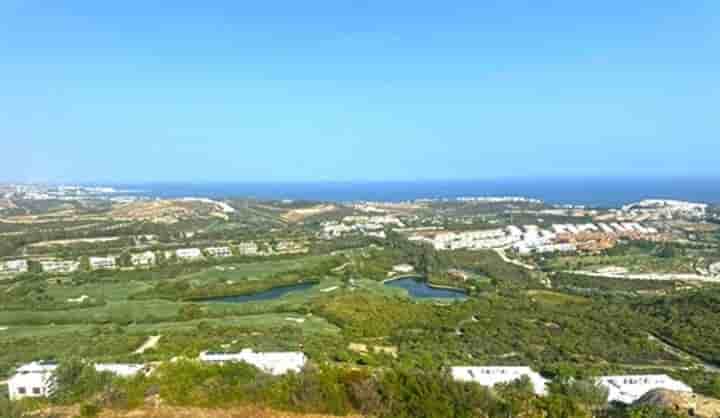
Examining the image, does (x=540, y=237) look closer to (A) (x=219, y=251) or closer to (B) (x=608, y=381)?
(A) (x=219, y=251)

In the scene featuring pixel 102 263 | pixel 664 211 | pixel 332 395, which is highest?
pixel 664 211

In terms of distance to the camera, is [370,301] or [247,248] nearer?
[370,301]

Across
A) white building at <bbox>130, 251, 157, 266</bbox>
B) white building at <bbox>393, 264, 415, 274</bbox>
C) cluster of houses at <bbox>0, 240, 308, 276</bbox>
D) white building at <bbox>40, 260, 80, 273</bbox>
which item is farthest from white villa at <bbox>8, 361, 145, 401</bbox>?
→ white building at <bbox>393, 264, 415, 274</bbox>

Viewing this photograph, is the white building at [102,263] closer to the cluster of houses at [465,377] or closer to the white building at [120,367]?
the cluster of houses at [465,377]

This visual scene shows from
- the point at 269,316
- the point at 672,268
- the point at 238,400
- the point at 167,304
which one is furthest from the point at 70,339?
the point at 672,268

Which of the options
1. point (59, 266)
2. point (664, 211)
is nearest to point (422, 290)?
point (59, 266)

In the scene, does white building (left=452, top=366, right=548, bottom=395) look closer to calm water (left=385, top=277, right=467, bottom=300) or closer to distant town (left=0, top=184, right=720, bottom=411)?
distant town (left=0, top=184, right=720, bottom=411)
